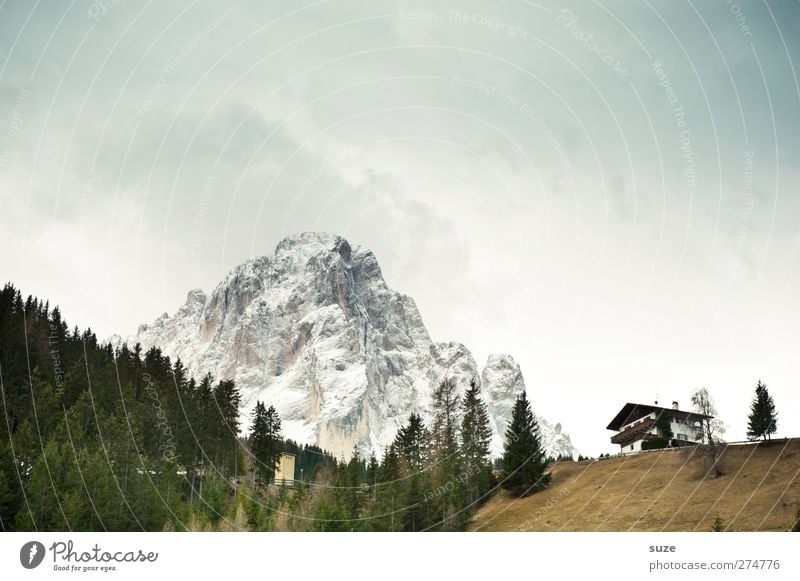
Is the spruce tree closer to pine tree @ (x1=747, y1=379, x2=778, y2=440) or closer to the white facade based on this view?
the white facade

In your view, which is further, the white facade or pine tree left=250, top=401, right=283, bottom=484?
the white facade

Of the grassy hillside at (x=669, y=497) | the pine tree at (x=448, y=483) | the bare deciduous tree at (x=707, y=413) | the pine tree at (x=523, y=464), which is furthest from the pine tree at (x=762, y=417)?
the pine tree at (x=448, y=483)

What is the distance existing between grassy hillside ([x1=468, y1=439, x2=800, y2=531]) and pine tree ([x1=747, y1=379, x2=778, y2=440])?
835 mm

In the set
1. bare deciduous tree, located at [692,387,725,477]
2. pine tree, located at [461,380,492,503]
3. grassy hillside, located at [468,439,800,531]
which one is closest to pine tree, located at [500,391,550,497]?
grassy hillside, located at [468,439,800,531]

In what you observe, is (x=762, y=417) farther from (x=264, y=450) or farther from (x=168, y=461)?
(x=168, y=461)

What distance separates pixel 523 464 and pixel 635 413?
15313 millimetres

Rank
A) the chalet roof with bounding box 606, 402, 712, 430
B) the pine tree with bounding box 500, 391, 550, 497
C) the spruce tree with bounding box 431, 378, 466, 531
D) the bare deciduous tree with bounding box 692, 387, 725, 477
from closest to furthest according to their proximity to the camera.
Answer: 1. the spruce tree with bounding box 431, 378, 466, 531
2. the bare deciduous tree with bounding box 692, 387, 725, 477
3. the pine tree with bounding box 500, 391, 550, 497
4. the chalet roof with bounding box 606, 402, 712, 430

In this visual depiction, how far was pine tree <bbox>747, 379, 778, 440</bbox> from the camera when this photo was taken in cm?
4303

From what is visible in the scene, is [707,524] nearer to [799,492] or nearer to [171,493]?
[799,492]

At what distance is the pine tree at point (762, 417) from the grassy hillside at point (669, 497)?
2.74ft

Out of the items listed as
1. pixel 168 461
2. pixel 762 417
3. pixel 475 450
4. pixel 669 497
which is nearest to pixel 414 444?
pixel 475 450
